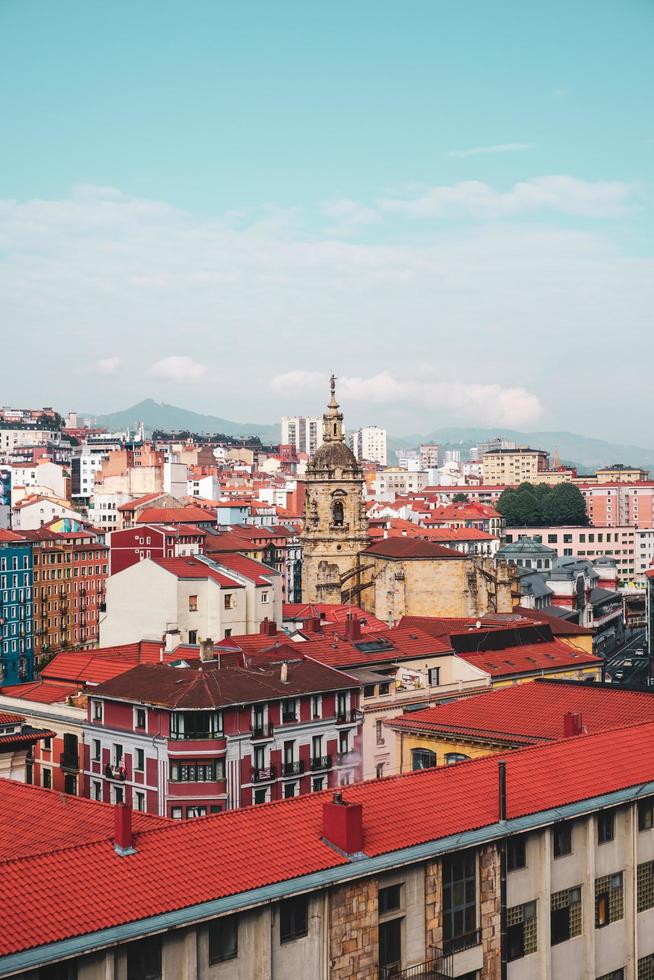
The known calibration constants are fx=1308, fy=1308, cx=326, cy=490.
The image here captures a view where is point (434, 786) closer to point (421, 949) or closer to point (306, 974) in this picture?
point (421, 949)

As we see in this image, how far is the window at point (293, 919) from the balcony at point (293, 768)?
1987 centimetres

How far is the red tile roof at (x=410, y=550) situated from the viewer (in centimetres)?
6888

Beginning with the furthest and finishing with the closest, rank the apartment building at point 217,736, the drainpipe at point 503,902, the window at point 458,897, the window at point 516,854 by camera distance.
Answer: the apartment building at point 217,736, the window at point 516,854, the drainpipe at point 503,902, the window at point 458,897

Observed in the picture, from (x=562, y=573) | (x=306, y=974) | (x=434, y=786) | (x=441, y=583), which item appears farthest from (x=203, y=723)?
(x=562, y=573)

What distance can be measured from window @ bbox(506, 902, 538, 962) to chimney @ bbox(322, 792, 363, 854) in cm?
395

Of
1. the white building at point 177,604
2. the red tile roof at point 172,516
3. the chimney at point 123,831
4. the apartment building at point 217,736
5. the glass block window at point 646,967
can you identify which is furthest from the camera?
the red tile roof at point 172,516

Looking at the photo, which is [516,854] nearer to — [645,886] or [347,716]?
[645,886]

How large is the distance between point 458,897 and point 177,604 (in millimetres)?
36358

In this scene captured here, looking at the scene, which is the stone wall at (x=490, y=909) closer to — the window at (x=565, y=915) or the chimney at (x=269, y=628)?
the window at (x=565, y=915)

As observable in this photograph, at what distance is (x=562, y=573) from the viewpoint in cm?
9438

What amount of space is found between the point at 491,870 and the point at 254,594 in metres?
38.8

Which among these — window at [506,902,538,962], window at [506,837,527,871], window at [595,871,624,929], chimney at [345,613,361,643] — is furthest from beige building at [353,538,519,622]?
window at [506,837,527,871]

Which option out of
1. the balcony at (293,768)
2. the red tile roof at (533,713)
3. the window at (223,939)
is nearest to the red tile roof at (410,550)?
the balcony at (293,768)

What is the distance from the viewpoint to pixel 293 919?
18.2 metres
